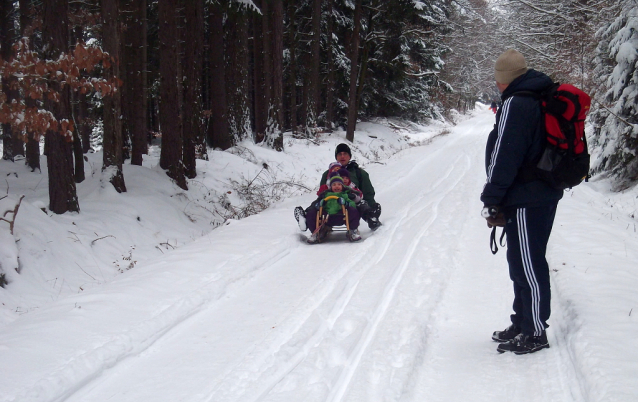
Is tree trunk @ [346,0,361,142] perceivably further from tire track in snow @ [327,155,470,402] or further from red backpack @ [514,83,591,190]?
red backpack @ [514,83,591,190]

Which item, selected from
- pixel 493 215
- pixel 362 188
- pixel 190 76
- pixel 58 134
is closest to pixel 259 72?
pixel 190 76

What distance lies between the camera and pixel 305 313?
197 inches

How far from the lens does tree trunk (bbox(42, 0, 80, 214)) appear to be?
29.7 feet

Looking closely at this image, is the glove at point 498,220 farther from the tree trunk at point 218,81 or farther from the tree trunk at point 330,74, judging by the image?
the tree trunk at point 330,74

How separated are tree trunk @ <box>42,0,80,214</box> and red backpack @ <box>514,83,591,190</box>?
793cm

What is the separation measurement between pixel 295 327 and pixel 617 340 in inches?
106

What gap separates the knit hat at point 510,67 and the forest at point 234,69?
5.80 meters

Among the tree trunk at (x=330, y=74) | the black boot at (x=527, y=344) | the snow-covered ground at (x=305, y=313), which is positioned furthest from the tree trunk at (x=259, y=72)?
the black boot at (x=527, y=344)

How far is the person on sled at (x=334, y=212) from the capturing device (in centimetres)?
829

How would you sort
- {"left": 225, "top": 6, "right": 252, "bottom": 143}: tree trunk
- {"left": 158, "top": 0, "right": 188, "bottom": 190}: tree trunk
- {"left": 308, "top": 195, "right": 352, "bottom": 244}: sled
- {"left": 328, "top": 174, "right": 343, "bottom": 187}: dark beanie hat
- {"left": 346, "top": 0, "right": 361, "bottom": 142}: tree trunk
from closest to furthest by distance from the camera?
{"left": 308, "top": 195, "right": 352, "bottom": 244}: sled < {"left": 328, "top": 174, "right": 343, "bottom": 187}: dark beanie hat < {"left": 158, "top": 0, "right": 188, "bottom": 190}: tree trunk < {"left": 225, "top": 6, "right": 252, "bottom": 143}: tree trunk < {"left": 346, "top": 0, "right": 361, "bottom": 142}: tree trunk

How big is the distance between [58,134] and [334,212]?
5542 mm

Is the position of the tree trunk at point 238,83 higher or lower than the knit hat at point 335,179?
higher

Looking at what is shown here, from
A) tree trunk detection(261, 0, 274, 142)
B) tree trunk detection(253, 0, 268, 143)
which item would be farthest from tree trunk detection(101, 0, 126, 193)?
tree trunk detection(253, 0, 268, 143)

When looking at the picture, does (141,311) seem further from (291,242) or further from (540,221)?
(540,221)
